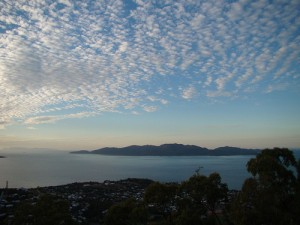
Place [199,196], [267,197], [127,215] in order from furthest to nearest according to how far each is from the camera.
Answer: [127,215] → [199,196] → [267,197]

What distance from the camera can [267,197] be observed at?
13602 millimetres

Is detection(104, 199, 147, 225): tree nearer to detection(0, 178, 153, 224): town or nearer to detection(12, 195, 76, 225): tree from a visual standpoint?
detection(0, 178, 153, 224): town

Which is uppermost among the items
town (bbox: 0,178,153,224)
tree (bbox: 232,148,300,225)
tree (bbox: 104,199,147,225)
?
tree (bbox: 232,148,300,225)

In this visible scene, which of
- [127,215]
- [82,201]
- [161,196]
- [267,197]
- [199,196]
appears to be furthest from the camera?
[82,201]

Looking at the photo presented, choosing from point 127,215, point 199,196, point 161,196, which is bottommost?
point 127,215

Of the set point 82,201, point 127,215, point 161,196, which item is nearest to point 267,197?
point 161,196

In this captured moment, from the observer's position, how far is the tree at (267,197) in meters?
13.4

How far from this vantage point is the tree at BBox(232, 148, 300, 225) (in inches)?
528

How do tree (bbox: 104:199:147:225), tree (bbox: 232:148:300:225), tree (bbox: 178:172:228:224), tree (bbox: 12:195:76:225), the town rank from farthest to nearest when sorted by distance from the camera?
the town < tree (bbox: 104:199:147:225) < tree (bbox: 178:172:228:224) < tree (bbox: 12:195:76:225) < tree (bbox: 232:148:300:225)

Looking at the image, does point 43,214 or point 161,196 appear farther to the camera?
point 161,196

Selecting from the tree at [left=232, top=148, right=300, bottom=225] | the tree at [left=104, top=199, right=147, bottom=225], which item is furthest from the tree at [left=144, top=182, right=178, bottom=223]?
the tree at [left=232, top=148, right=300, bottom=225]

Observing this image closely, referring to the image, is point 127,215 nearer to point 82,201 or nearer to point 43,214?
point 43,214

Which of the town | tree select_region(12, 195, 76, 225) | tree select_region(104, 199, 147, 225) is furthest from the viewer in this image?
the town

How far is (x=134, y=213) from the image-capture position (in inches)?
838
